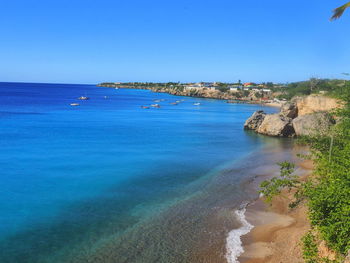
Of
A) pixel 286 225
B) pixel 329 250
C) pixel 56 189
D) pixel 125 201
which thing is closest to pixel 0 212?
pixel 56 189

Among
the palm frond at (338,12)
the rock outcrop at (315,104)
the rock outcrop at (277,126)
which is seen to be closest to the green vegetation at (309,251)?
the palm frond at (338,12)

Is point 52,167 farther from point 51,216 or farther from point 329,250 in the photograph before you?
point 329,250

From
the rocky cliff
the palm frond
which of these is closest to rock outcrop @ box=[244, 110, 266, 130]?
the rocky cliff

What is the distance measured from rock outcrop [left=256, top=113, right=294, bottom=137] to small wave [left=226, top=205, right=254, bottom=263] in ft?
107

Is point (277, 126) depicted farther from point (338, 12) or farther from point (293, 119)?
point (338, 12)

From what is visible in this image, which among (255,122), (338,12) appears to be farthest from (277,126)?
(338,12)

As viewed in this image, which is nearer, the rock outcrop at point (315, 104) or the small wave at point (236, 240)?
Result: the small wave at point (236, 240)

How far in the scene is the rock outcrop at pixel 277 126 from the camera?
161 feet

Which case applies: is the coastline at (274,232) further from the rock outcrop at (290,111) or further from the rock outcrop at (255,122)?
the rock outcrop at (290,111)

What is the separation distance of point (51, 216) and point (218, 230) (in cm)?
963

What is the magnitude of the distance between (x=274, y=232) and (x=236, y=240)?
2.14 meters

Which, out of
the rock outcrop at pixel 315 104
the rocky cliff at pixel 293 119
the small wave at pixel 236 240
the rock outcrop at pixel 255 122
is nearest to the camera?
the small wave at pixel 236 240

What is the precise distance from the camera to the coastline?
46.5 ft

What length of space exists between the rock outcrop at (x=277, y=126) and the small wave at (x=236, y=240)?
107ft
